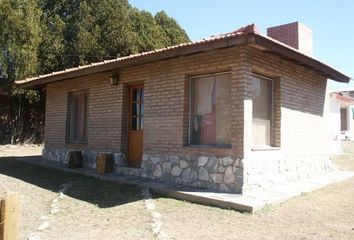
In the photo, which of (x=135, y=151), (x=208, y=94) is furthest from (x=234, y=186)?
(x=135, y=151)

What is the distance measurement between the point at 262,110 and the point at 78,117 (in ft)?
20.3

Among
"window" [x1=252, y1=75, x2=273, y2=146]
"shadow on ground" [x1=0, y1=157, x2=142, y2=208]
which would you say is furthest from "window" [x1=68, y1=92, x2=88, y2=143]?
"window" [x1=252, y1=75, x2=273, y2=146]

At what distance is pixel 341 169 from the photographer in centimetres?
1221

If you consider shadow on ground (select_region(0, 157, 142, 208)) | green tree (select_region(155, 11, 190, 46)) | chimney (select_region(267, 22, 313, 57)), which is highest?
green tree (select_region(155, 11, 190, 46))

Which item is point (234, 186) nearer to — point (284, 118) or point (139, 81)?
point (284, 118)

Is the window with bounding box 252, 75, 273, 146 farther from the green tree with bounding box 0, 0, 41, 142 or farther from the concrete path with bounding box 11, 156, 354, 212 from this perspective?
the green tree with bounding box 0, 0, 41, 142

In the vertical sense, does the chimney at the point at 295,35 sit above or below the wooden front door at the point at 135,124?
above

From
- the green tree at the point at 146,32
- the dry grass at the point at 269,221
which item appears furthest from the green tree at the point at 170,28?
the dry grass at the point at 269,221

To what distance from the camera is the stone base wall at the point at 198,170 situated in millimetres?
7555

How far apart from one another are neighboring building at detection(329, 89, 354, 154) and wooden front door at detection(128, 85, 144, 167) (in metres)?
7.46

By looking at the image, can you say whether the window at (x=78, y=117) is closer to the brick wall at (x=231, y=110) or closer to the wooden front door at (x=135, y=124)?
the brick wall at (x=231, y=110)

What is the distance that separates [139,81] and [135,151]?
1860 millimetres

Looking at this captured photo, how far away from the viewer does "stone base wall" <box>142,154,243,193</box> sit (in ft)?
24.8

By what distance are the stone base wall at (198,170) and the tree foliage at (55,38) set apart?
35.0 feet
